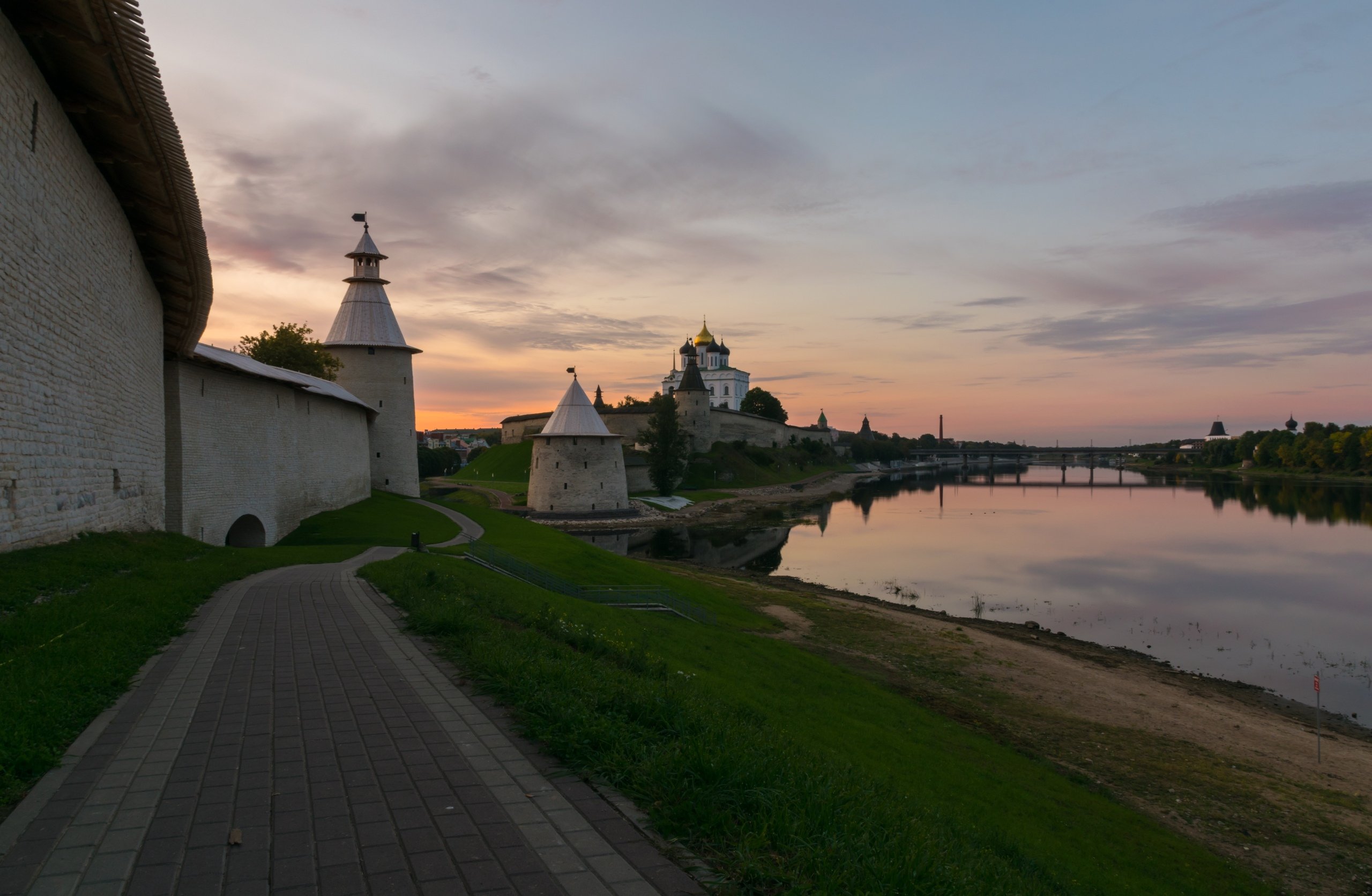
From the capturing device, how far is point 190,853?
3291 millimetres

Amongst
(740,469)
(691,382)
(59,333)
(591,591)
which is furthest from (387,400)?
(691,382)

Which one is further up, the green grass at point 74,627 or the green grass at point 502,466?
the green grass at point 502,466

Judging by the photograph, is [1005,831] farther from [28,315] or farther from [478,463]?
[478,463]

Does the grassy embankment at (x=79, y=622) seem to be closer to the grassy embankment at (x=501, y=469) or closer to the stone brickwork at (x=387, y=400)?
the stone brickwork at (x=387, y=400)

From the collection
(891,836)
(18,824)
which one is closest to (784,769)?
(891,836)

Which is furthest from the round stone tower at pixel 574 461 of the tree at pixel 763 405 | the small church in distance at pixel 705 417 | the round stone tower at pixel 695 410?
the tree at pixel 763 405

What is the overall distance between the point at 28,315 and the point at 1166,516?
62943 millimetres

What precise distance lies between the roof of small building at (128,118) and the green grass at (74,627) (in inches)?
208

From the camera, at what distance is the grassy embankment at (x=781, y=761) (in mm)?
3680

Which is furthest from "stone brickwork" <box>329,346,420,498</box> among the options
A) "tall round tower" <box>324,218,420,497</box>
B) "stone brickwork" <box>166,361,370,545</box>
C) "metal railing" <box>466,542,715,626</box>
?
"metal railing" <box>466,542,715,626</box>

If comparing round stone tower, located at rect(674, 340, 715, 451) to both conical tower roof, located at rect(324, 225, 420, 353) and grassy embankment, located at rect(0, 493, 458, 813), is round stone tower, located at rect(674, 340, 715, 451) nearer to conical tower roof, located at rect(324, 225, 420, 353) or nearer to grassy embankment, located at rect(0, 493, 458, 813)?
conical tower roof, located at rect(324, 225, 420, 353)

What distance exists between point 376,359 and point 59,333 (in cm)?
2583

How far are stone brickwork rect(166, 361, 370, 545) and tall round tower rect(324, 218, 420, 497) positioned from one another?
7.93 meters

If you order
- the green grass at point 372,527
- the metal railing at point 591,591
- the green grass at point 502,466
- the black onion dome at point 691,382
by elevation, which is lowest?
the metal railing at point 591,591
